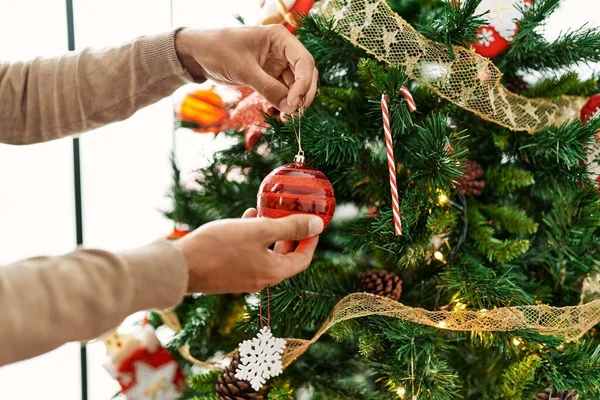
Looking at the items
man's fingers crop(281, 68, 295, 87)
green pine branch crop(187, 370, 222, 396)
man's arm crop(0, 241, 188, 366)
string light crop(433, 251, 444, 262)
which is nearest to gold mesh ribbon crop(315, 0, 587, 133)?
man's fingers crop(281, 68, 295, 87)

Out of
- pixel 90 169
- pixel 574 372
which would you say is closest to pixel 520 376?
pixel 574 372

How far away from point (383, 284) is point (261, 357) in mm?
204

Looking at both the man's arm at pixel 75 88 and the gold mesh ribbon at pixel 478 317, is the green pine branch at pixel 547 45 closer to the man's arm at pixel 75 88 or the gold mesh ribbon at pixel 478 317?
the gold mesh ribbon at pixel 478 317

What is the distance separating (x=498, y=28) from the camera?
2.70 ft

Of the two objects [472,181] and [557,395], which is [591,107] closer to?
[472,181]

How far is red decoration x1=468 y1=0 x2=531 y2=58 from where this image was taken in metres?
0.82

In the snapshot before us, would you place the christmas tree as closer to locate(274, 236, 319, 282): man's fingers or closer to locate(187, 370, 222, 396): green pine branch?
locate(187, 370, 222, 396): green pine branch

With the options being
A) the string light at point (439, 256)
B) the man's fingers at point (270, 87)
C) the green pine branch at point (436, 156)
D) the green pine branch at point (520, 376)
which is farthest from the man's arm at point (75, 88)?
the green pine branch at point (520, 376)

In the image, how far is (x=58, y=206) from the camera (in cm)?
137

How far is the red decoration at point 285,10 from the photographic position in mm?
813

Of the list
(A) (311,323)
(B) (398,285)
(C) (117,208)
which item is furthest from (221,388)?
(C) (117,208)

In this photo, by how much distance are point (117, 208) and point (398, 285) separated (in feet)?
2.88

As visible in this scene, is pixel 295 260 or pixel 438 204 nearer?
pixel 295 260

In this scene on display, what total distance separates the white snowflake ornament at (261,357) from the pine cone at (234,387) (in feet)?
0.29
